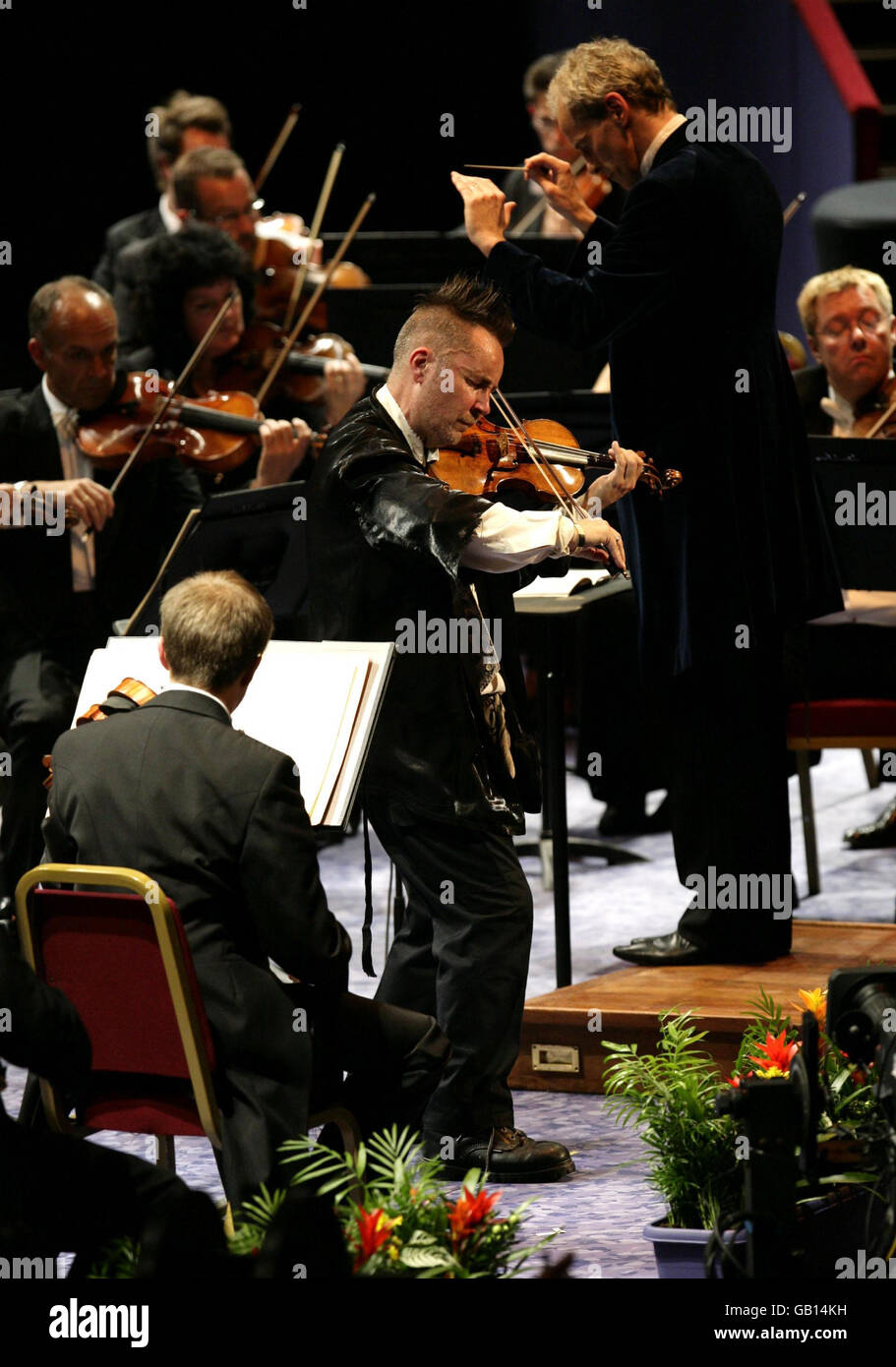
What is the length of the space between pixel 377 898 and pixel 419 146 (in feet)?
13.5

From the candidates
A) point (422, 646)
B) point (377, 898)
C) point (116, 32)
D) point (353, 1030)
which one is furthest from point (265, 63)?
point (353, 1030)

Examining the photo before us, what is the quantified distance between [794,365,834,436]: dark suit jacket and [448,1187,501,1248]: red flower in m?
3.57

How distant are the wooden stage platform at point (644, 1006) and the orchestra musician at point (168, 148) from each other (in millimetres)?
3429

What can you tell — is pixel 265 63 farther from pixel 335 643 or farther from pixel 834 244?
pixel 335 643

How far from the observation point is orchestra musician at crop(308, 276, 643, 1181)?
3.38 meters

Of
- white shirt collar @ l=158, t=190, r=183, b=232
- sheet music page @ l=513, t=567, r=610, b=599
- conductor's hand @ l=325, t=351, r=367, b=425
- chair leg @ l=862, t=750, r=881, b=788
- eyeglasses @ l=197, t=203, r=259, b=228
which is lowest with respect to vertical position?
chair leg @ l=862, t=750, r=881, b=788

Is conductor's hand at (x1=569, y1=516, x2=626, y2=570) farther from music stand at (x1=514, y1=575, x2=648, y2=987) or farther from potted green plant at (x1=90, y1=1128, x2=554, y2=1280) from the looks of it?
potted green plant at (x1=90, y1=1128, x2=554, y2=1280)

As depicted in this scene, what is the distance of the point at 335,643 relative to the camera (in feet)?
10.8

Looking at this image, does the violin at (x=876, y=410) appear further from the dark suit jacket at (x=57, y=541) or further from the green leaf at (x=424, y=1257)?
Answer: the green leaf at (x=424, y=1257)

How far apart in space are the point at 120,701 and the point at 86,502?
5.53ft

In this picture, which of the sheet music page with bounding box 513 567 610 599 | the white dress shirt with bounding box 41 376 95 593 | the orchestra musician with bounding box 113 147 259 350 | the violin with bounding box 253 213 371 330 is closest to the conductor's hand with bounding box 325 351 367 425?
the violin with bounding box 253 213 371 330

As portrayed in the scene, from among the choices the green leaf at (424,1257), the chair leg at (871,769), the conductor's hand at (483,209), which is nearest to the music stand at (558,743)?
the conductor's hand at (483,209)

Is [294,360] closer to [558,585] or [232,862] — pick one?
[558,585]
